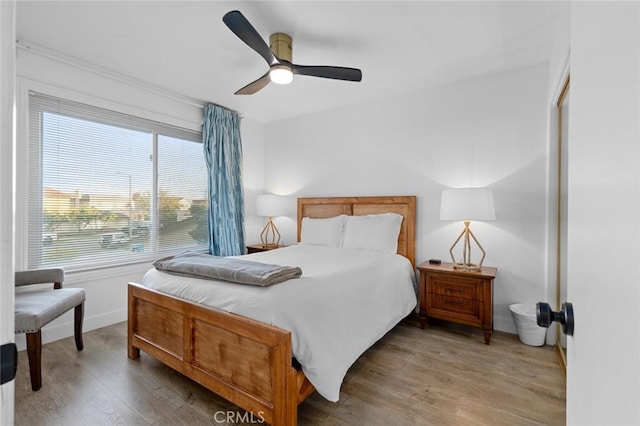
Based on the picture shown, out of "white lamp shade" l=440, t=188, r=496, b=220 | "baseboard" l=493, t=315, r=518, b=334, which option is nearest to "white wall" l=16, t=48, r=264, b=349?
"white lamp shade" l=440, t=188, r=496, b=220

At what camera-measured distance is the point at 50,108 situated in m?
2.80

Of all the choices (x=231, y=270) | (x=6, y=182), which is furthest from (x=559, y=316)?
(x=231, y=270)

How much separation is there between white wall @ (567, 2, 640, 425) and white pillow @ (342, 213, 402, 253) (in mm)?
2647

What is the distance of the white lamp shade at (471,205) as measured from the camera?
2.69 metres

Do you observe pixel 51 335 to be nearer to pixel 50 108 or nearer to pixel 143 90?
pixel 50 108

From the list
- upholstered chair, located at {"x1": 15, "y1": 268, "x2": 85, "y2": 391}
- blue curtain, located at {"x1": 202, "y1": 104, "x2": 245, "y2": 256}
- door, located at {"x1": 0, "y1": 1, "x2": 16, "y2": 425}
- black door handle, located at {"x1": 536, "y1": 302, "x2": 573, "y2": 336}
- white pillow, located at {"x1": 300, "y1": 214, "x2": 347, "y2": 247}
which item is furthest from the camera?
blue curtain, located at {"x1": 202, "y1": 104, "x2": 245, "y2": 256}

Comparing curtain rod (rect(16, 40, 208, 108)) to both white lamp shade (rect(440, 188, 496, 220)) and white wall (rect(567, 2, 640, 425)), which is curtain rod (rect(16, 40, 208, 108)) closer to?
white lamp shade (rect(440, 188, 496, 220))

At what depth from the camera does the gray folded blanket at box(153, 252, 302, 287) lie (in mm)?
1856

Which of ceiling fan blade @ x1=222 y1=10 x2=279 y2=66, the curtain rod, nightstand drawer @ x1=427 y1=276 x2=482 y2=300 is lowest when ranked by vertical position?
nightstand drawer @ x1=427 y1=276 x2=482 y2=300

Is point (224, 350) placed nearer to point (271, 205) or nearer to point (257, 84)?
point (257, 84)

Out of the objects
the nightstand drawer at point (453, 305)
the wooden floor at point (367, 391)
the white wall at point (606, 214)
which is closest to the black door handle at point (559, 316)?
the white wall at point (606, 214)

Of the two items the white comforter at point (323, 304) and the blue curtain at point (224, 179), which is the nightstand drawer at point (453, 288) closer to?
the white comforter at point (323, 304)

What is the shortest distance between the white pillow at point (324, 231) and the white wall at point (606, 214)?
9.88 feet

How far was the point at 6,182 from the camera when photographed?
1.59ft
